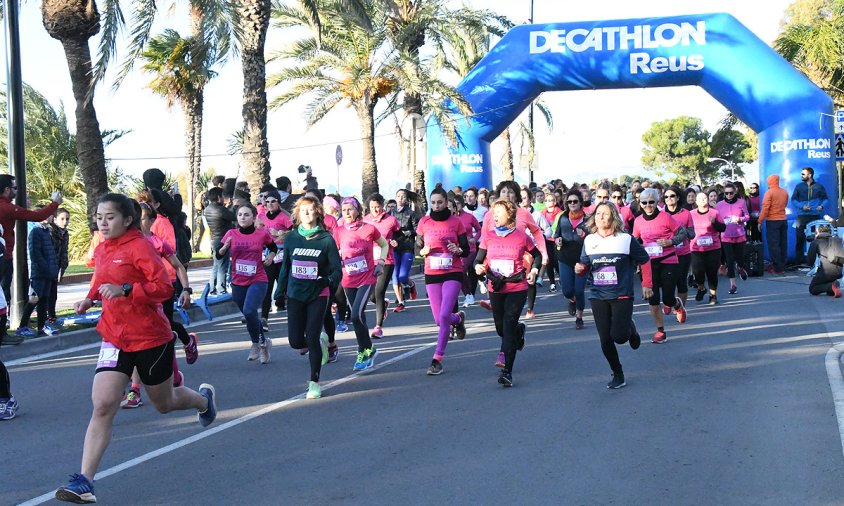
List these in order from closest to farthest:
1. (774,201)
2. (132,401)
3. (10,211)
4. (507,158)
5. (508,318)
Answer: (132,401) < (508,318) < (10,211) < (774,201) < (507,158)

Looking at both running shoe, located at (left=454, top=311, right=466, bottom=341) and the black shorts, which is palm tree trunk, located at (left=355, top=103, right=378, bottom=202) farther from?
the black shorts

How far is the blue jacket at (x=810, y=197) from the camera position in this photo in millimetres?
20359

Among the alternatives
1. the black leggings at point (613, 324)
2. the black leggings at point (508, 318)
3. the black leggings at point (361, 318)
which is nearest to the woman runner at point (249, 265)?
the black leggings at point (361, 318)

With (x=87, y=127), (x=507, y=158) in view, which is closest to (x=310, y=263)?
(x=87, y=127)

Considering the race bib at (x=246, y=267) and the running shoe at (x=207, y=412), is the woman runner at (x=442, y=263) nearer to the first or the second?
the race bib at (x=246, y=267)

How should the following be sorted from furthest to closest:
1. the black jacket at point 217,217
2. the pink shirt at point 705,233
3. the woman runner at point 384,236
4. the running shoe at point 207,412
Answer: the pink shirt at point 705,233 < the black jacket at point 217,217 < the woman runner at point 384,236 < the running shoe at point 207,412

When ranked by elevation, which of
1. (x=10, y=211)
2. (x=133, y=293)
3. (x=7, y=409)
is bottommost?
(x=7, y=409)

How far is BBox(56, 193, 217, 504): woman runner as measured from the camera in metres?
5.53

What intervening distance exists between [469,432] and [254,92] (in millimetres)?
13355

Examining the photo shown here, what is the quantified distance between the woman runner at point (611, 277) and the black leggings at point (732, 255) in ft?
28.3

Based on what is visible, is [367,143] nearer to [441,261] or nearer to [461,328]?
[461,328]

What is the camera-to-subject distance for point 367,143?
28.9 metres

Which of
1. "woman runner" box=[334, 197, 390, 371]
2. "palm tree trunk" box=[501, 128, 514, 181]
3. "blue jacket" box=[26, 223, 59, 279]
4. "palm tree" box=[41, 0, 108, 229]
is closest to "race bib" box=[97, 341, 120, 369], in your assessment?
"woman runner" box=[334, 197, 390, 371]

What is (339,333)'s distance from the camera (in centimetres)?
1309
